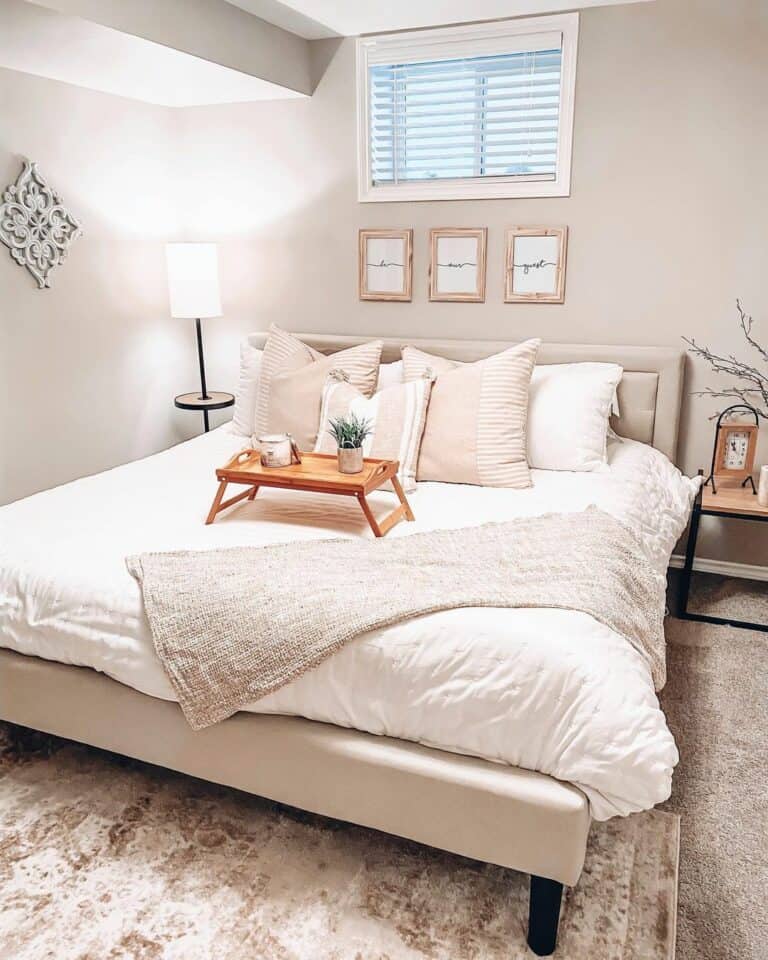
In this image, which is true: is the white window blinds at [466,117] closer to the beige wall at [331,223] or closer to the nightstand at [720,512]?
the beige wall at [331,223]

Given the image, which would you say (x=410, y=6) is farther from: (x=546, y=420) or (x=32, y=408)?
(x=32, y=408)

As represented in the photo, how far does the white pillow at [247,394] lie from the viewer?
3.57 metres

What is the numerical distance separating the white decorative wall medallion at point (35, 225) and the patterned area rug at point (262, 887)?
2099mm

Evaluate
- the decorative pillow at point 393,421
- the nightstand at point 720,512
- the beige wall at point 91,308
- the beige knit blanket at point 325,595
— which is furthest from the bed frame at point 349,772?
the nightstand at point 720,512

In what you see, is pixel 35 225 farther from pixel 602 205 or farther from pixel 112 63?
pixel 602 205

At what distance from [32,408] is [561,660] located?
2.65m

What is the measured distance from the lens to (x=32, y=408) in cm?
340

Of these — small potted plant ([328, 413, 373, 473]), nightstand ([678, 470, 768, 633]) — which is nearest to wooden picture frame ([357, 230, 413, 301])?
small potted plant ([328, 413, 373, 473])

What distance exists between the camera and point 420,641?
178cm

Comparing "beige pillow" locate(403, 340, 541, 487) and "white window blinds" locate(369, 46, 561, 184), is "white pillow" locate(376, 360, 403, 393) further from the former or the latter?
"white window blinds" locate(369, 46, 561, 184)

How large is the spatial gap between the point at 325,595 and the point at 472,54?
8.53 feet

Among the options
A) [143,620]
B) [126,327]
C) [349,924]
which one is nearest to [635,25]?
[126,327]

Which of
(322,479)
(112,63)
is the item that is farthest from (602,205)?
A: (112,63)

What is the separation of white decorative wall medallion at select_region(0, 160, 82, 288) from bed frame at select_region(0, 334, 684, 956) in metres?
1.77
